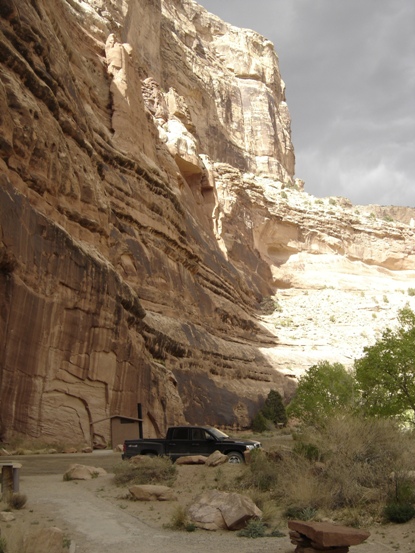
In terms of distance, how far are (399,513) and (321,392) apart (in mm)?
29296

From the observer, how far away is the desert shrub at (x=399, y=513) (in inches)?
420

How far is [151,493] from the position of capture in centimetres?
1294

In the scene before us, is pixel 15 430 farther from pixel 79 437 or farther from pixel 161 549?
pixel 161 549

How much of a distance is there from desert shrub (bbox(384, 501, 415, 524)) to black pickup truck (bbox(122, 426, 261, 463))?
7.83 m

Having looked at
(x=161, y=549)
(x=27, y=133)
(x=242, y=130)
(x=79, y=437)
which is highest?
(x=242, y=130)

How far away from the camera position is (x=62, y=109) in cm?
2877

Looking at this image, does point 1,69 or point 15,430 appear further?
point 1,69

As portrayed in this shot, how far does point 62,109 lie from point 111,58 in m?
21.8

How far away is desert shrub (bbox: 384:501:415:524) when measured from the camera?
10680 millimetres

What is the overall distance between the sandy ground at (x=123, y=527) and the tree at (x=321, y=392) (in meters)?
24.5

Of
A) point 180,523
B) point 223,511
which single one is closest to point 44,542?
point 180,523

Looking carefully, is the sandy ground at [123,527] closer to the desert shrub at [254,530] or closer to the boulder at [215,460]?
the desert shrub at [254,530]

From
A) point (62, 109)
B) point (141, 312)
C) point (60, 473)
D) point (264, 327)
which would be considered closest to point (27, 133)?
point (62, 109)

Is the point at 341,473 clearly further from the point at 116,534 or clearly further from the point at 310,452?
the point at 116,534
